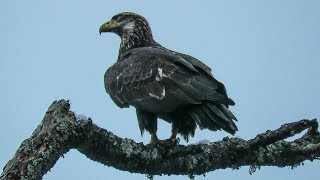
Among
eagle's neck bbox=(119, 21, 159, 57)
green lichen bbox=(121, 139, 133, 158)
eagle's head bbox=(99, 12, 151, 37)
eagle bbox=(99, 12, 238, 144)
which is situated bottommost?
green lichen bbox=(121, 139, 133, 158)

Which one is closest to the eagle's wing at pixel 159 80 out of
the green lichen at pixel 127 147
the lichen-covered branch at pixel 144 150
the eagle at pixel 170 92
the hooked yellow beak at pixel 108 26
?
the eagle at pixel 170 92

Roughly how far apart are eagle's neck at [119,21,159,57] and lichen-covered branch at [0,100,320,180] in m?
4.09

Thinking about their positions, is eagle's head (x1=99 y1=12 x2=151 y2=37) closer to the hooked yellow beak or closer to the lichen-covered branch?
the hooked yellow beak

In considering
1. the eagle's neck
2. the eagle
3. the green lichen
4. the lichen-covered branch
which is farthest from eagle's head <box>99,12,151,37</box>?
the green lichen

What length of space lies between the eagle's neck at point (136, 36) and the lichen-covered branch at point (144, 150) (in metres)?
4.09

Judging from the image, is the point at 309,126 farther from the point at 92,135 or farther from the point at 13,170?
the point at 13,170

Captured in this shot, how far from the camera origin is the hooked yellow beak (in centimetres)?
973

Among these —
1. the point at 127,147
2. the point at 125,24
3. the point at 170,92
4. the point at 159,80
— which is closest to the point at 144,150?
the point at 127,147

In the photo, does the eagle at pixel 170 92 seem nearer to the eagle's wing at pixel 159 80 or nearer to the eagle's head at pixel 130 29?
the eagle's wing at pixel 159 80

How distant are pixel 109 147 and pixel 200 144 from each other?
3.15ft

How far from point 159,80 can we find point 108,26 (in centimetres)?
305

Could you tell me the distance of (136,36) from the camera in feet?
31.2

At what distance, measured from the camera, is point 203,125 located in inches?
246

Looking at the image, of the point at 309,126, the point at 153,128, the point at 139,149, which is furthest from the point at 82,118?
the point at 153,128
